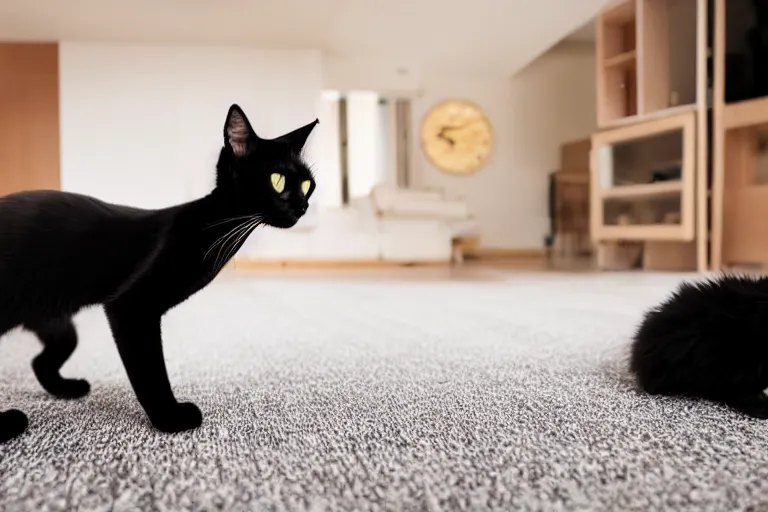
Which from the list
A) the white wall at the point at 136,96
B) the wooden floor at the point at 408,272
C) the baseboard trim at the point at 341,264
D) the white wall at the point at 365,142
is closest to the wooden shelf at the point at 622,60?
the wooden floor at the point at 408,272

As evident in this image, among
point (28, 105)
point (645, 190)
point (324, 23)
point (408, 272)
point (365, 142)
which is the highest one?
point (324, 23)

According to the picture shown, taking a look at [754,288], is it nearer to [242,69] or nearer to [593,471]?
[593,471]

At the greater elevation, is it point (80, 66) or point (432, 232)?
point (80, 66)

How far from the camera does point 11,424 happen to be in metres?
0.43

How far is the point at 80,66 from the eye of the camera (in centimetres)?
270

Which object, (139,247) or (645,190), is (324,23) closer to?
(645,190)

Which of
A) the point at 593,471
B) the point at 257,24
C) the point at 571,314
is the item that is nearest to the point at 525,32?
the point at 257,24

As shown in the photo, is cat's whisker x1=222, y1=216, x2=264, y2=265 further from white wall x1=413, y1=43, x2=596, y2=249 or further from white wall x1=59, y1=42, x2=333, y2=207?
white wall x1=413, y1=43, x2=596, y2=249

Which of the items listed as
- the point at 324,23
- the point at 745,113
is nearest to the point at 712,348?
the point at 745,113

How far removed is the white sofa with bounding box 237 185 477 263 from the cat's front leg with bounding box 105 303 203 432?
3.48m

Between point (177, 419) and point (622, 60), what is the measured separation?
3757 millimetres

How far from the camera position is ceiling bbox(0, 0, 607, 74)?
332 cm

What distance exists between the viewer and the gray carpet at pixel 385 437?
1.07 ft

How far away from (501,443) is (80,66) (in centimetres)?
301
